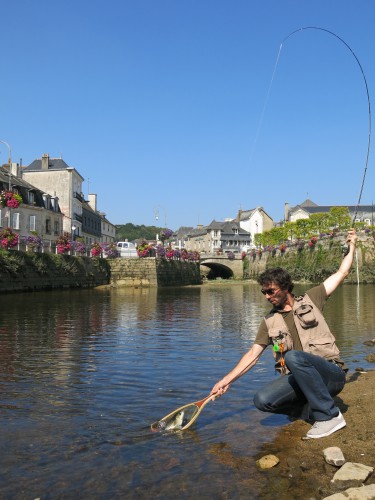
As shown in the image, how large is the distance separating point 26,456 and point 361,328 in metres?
13.3

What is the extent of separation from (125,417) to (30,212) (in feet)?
170

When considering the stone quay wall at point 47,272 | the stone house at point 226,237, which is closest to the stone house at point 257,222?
the stone house at point 226,237

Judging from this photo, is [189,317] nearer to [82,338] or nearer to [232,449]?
[82,338]

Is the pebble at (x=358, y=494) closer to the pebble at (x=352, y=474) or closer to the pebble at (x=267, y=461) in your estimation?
the pebble at (x=352, y=474)

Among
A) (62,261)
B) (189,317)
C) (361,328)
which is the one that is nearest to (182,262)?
(62,261)

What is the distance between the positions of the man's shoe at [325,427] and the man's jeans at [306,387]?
0.05 meters

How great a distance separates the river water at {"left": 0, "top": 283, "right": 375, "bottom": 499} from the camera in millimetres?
4672

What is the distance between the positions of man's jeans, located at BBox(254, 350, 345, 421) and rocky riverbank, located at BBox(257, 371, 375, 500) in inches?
10.9

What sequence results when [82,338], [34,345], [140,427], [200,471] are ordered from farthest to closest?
[82,338] < [34,345] < [140,427] < [200,471]

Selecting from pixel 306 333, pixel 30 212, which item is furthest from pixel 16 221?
pixel 306 333

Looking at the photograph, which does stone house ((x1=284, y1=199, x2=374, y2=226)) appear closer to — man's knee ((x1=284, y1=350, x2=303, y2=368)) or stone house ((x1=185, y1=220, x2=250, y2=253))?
stone house ((x1=185, y1=220, x2=250, y2=253))

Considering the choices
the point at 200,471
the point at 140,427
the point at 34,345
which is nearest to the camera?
the point at 200,471

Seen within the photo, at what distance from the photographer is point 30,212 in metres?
55.5

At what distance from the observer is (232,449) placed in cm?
547
